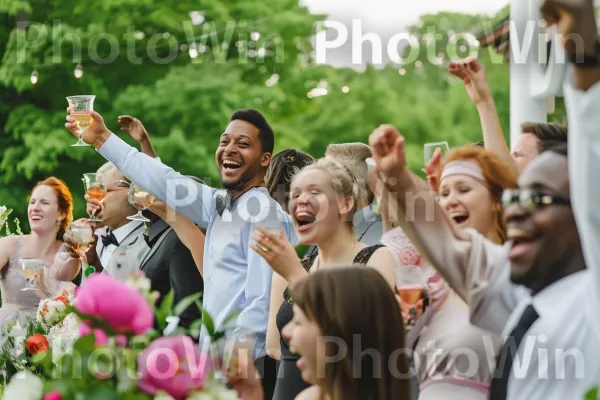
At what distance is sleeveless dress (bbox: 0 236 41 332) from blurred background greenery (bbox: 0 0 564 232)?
750 cm

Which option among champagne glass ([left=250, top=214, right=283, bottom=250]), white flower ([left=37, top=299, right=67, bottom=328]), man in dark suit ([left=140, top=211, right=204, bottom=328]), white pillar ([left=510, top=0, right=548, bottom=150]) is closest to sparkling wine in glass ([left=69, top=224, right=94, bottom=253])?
man in dark suit ([left=140, top=211, right=204, bottom=328])

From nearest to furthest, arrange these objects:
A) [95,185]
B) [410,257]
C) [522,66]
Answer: [410,257] < [95,185] < [522,66]

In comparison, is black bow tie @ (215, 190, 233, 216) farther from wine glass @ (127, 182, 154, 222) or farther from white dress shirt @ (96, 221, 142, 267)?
white dress shirt @ (96, 221, 142, 267)

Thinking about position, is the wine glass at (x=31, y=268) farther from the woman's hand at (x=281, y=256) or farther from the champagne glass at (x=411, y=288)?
the champagne glass at (x=411, y=288)

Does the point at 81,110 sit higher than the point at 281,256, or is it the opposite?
the point at 81,110

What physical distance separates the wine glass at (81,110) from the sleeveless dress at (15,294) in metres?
2.20

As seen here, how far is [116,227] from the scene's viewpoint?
6.16m

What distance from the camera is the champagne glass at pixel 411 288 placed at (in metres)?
3.10

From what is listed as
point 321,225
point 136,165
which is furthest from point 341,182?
point 136,165

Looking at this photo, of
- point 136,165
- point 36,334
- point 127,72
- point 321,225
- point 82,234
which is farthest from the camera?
point 127,72

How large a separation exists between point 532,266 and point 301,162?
8.62 ft

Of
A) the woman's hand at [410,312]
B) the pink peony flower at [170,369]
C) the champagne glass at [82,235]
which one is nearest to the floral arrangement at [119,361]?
the pink peony flower at [170,369]

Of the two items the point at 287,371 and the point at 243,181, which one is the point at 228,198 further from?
the point at 287,371

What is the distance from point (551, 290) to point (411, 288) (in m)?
0.64
